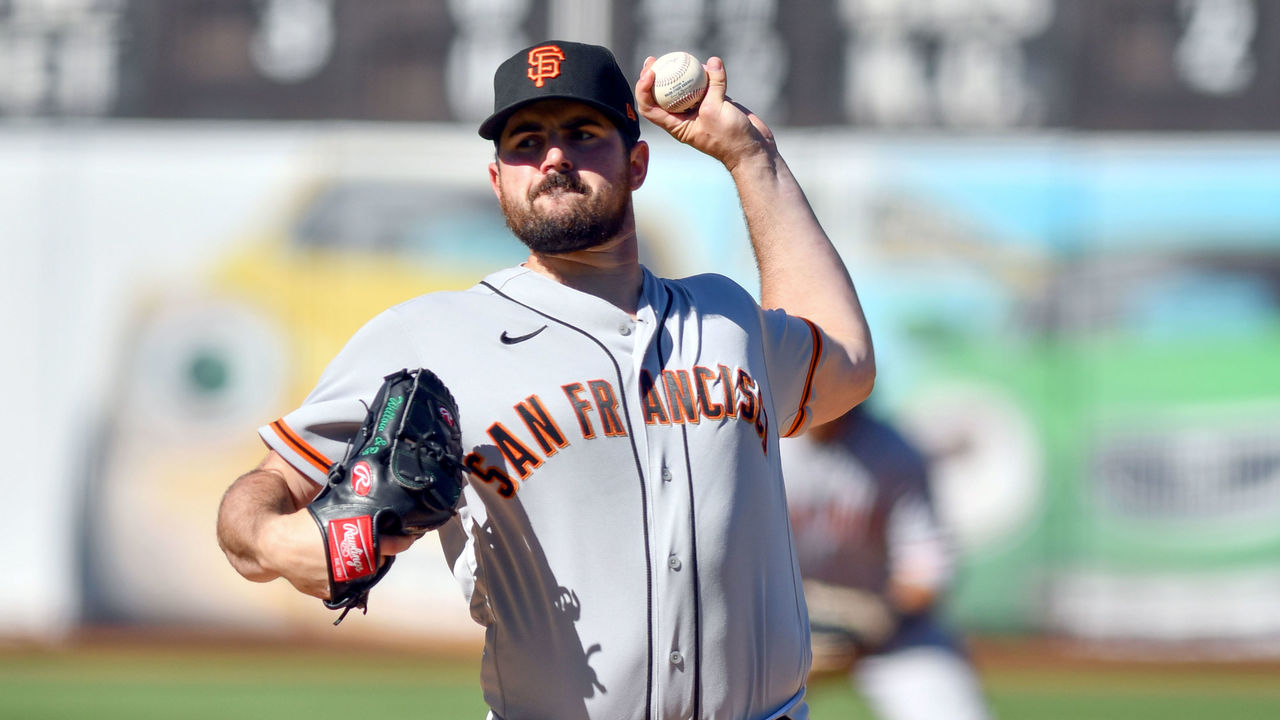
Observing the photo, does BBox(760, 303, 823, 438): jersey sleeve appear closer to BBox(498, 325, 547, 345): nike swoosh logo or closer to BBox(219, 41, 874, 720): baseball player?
BBox(219, 41, 874, 720): baseball player

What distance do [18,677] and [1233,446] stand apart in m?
7.24

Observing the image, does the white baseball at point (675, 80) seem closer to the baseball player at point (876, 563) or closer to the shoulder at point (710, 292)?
the shoulder at point (710, 292)

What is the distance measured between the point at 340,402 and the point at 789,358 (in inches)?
26.4

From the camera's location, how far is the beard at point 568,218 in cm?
196

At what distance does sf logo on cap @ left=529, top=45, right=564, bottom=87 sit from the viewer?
6.43 feet

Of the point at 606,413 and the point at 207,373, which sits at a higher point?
the point at 606,413

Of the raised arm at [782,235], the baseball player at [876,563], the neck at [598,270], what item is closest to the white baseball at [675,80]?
the raised arm at [782,235]

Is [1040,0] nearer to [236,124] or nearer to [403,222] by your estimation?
[403,222]

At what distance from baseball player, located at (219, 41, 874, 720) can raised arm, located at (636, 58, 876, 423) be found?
98 millimetres

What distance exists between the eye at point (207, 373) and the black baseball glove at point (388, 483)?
7.85 m

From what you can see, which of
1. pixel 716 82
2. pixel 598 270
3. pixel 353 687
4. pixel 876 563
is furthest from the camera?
pixel 353 687

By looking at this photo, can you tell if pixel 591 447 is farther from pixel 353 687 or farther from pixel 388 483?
pixel 353 687

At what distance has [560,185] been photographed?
1956 millimetres

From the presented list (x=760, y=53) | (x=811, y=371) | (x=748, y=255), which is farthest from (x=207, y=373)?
(x=811, y=371)
